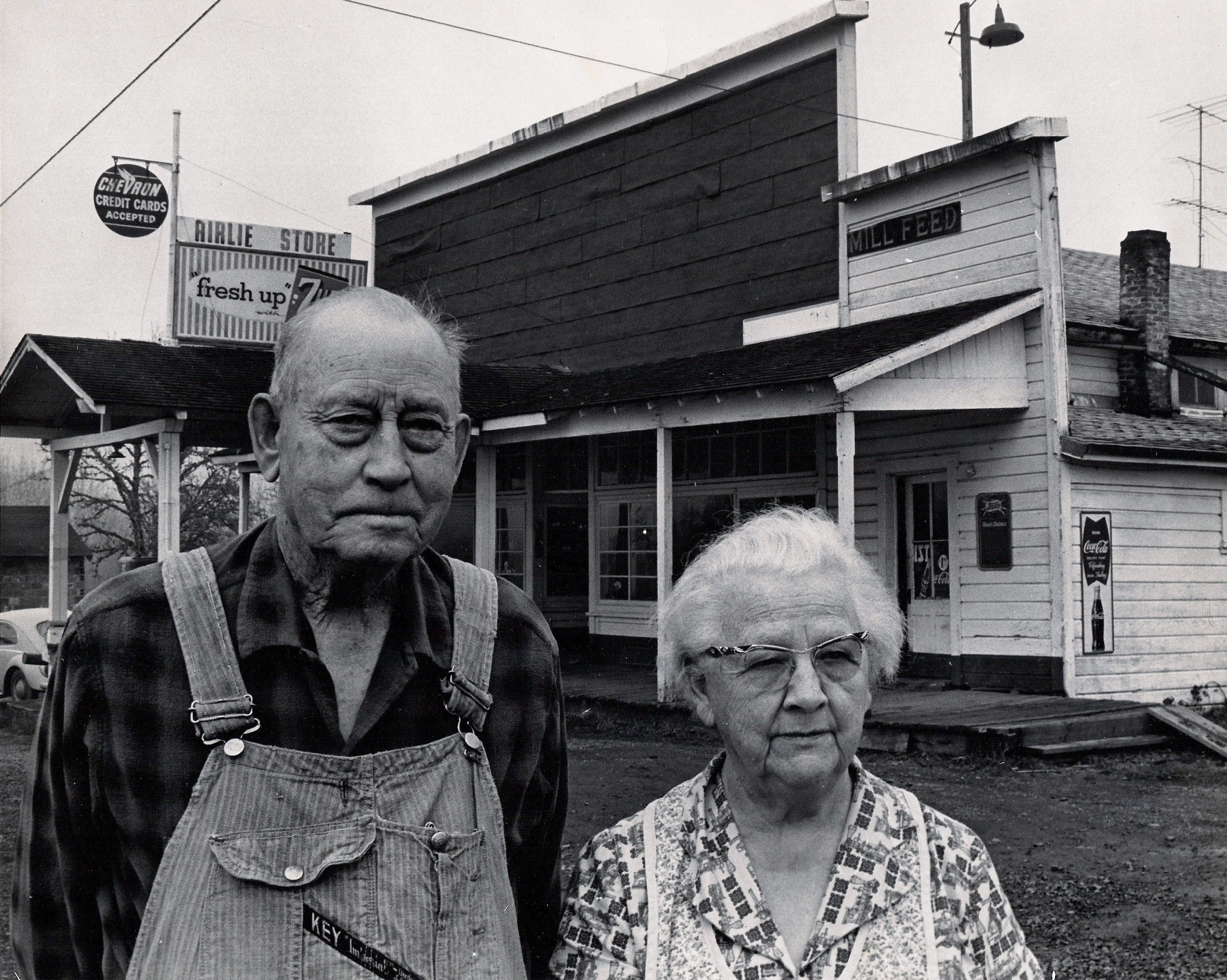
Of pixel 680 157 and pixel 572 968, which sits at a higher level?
pixel 680 157

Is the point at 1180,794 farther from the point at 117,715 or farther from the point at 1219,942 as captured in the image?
the point at 117,715

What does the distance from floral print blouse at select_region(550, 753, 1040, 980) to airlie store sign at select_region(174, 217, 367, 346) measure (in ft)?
47.0

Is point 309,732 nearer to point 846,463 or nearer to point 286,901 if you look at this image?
point 286,901

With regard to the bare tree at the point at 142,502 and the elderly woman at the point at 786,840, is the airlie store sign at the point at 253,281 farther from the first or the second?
the elderly woman at the point at 786,840

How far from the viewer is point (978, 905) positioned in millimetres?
2205

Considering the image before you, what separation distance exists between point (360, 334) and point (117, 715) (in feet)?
2.40

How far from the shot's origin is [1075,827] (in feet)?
23.1

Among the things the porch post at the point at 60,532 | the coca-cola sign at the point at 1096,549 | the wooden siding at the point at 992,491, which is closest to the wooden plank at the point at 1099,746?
the wooden siding at the point at 992,491

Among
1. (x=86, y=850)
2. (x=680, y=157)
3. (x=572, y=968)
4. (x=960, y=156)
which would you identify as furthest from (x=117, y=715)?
(x=680, y=157)

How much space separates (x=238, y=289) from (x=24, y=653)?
18.4ft

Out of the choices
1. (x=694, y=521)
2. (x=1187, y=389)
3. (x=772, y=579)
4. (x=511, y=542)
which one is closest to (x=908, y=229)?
(x=1187, y=389)

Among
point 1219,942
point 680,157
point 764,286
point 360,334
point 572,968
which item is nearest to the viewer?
point 360,334

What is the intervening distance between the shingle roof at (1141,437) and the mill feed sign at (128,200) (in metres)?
12.3

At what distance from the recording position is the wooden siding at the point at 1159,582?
35.4 feet
